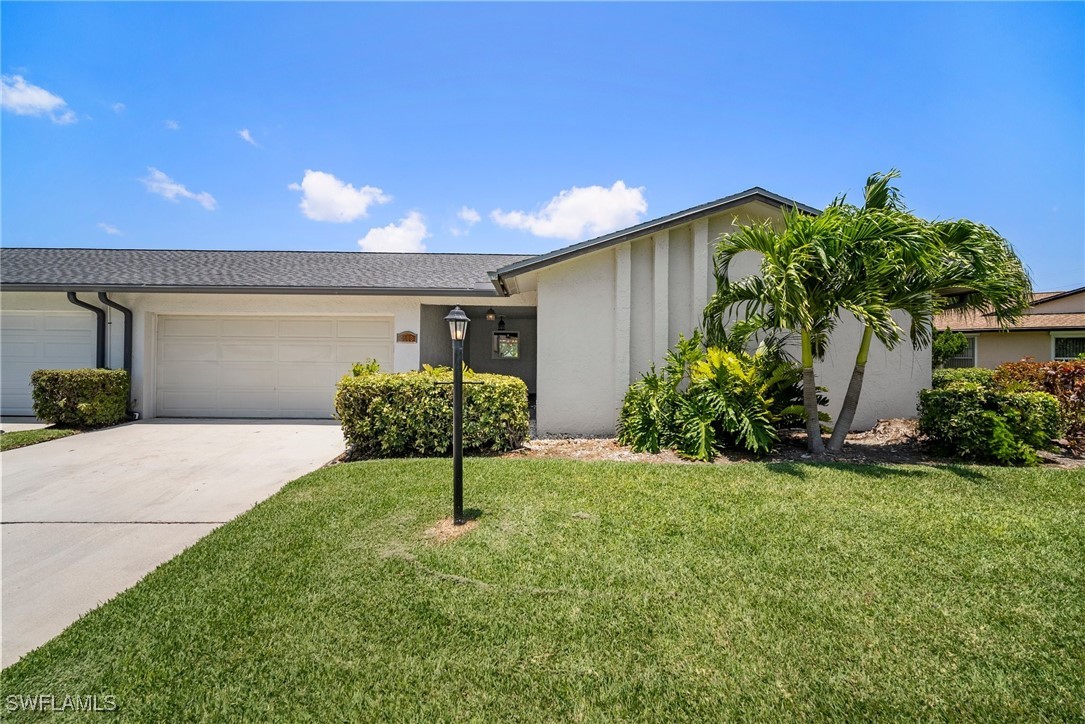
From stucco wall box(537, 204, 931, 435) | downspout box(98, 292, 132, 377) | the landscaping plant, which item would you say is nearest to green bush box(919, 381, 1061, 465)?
the landscaping plant

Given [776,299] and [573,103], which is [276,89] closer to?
[573,103]

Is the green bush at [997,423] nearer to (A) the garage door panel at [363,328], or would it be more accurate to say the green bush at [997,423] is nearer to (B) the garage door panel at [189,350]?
(A) the garage door panel at [363,328]

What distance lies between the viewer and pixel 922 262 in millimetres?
5273

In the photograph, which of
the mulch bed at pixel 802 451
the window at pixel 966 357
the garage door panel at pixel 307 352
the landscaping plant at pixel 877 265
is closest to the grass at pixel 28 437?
the garage door panel at pixel 307 352

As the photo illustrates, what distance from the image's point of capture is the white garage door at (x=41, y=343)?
32.2 feet

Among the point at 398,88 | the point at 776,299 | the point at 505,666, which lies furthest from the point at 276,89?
the point at 505,666

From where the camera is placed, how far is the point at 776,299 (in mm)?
5480

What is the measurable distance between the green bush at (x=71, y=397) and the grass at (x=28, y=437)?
35cm

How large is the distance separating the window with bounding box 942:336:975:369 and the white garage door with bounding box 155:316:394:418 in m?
19.9

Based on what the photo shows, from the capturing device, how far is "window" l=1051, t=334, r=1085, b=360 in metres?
14.6

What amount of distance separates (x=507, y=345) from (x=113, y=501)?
10.5 metres

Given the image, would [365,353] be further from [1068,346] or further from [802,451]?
[1068,346]

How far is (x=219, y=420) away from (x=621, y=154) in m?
10.6

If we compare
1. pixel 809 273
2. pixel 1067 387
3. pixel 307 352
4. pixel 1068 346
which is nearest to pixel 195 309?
pixel 307 352
